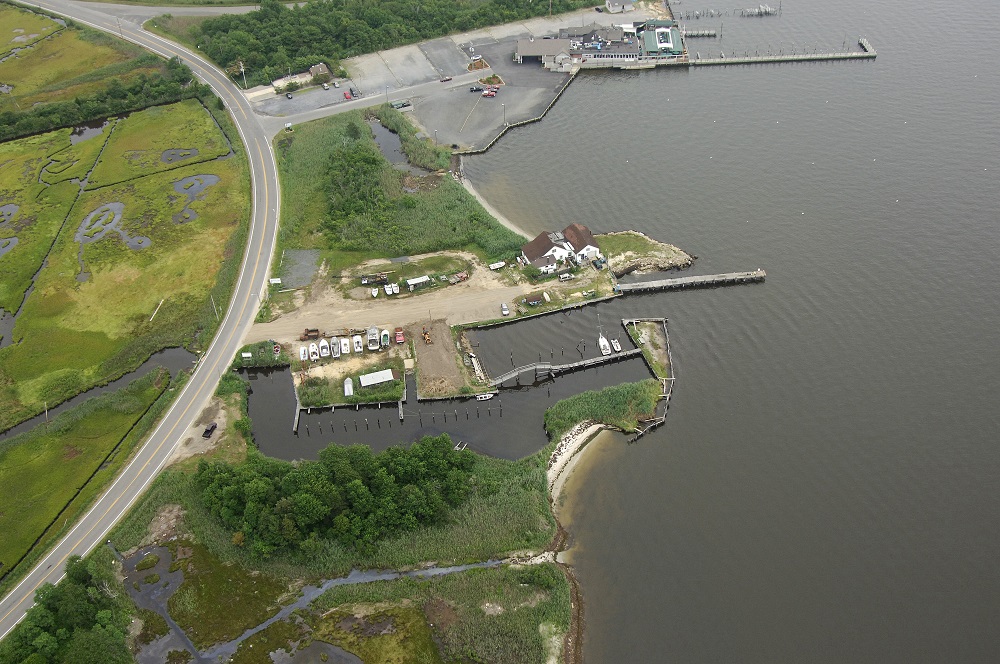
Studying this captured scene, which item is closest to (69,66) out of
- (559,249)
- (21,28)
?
(21,28)

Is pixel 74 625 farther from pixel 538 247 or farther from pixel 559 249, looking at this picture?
pixel 559 249

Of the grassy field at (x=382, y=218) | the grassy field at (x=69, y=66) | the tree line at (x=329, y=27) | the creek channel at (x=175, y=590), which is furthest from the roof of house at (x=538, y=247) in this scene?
the grassy field at (x=69, y=66)

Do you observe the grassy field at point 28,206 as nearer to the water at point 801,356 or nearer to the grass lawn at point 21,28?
the grass lawn at point 21,28

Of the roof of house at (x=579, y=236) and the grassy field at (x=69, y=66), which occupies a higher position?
the grassy field at (x=69, y=66)

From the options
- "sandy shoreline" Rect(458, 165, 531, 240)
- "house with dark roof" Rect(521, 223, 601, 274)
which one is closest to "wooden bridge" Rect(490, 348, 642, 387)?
→ "house with dark roof" Rect(521, 223, 601, 274)

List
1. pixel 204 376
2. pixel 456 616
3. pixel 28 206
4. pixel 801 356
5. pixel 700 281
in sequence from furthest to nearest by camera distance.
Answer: pixel 28 206, pixel 700 281, pixel 801 356, pixel 204 376, pixel 456 616

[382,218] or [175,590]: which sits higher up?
[382,218]

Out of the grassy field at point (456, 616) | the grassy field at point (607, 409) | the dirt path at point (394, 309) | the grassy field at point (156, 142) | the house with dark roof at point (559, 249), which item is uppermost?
the grassy field at point (156, 142)

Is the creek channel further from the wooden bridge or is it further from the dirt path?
the dirt path
